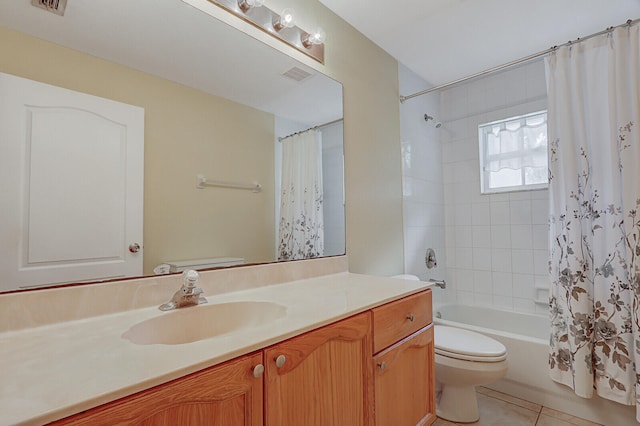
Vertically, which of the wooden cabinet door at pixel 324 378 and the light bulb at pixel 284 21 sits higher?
the light bulb at pixel 284 21

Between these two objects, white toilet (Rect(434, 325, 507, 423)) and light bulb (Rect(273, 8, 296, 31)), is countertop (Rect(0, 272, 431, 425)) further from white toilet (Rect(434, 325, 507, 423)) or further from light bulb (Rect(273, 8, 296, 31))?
light bulb (Rect(273, 8, 296, 31))

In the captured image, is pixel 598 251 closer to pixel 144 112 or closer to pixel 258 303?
pixel 258 303

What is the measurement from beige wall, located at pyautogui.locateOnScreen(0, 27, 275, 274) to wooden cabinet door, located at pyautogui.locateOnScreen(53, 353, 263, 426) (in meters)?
0.57

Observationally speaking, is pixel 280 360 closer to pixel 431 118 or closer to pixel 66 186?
pixel 66 186

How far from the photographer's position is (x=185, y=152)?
116 cm

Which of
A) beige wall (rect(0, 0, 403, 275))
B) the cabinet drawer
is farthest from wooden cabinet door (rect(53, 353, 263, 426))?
beige wall (rect(0, 0, 403, 275))

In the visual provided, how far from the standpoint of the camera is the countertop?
1.56 feet

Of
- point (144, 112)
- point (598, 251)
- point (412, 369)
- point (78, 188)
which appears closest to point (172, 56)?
point (144, 112)

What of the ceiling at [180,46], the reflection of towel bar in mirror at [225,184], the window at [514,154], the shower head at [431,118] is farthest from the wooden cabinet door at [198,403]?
the window at [514,154]

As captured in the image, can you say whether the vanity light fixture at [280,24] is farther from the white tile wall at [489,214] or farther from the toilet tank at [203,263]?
the white tile wall at [489,214]

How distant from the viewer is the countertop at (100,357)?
0.48 m

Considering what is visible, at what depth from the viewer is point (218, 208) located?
1.24 m

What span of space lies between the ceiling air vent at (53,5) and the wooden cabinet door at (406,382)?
1449 mm

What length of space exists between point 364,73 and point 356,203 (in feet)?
2.81
